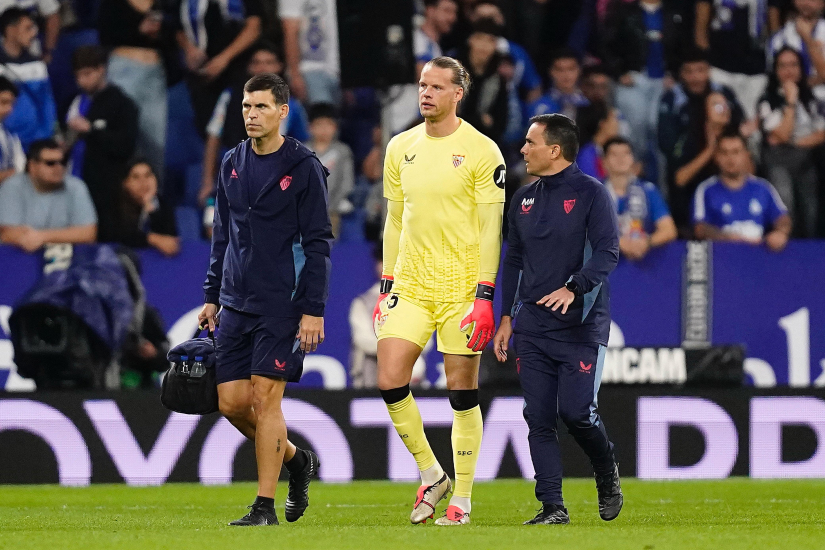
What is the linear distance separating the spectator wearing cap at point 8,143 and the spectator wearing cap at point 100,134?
44cm

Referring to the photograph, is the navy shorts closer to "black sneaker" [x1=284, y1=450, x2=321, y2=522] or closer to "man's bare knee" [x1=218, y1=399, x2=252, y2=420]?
"man's bare knee" [x1=218, y1=399, x2=252, y2=420]

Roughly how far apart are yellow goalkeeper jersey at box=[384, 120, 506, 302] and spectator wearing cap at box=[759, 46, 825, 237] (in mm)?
6865

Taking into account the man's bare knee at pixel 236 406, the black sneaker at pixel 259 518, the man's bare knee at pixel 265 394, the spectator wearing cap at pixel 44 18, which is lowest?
the black sneaker at pixel 259 518

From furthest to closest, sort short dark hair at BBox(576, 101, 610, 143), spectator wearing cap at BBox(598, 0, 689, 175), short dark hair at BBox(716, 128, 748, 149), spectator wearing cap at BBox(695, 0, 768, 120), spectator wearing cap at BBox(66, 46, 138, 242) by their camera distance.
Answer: spectator wearing cap at BBox(695, 0, 768, 120), spectator wearing cap at BBox(598, 0, 689, 175), short dark hair at BBox(716, 128, 748, 149), short dark hair at BBox(576, 101, 610, 143), spectator wearing cap at BBox(66, 46, 138, 242)

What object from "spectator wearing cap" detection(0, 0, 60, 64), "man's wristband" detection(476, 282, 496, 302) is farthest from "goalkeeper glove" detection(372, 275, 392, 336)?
"spectator wearing cap" detection(0, 0, 60, 64)

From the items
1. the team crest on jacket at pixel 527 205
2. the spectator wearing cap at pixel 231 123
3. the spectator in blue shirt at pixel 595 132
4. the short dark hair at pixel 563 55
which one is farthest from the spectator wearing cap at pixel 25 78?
the team crest on jacket at pixel 527 205

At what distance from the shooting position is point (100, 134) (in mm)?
11500

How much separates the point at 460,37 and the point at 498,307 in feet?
8.74

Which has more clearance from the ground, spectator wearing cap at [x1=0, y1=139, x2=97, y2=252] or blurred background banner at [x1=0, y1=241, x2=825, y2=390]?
spectator wearing cap at [x1=0, y1=139, x2=97, y2=252]

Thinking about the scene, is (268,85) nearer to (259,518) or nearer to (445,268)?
(445,268)

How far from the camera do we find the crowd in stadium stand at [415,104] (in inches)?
451

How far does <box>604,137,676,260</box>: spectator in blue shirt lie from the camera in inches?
459

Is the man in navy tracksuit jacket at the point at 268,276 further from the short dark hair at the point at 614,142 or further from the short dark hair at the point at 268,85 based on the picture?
the short dark hair at the point at 614,142

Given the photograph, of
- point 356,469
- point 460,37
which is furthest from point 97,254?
point 460,37
